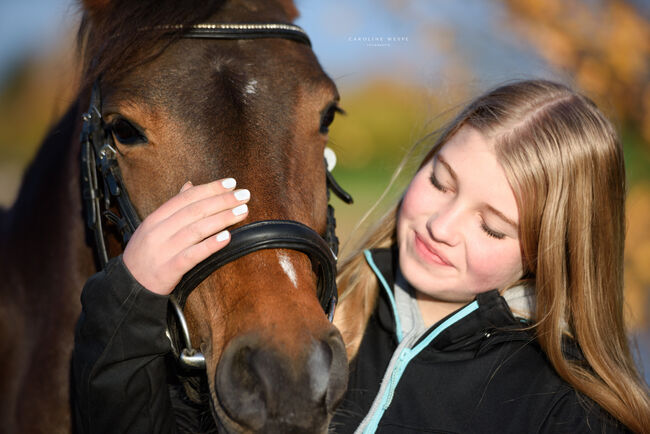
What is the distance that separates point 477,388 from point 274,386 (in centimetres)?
83

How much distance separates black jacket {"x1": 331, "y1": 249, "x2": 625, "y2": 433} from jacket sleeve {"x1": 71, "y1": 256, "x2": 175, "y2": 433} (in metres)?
0.59

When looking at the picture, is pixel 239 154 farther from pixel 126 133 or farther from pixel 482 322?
pixel 482 322

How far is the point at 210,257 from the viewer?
131 centimetres

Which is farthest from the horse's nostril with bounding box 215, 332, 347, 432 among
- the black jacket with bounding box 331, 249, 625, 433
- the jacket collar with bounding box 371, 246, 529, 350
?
the jacket collar with bounding box 371, 246, 529, 350

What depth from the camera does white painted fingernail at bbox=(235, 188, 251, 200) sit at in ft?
4.27

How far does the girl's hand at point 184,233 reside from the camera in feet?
4.20

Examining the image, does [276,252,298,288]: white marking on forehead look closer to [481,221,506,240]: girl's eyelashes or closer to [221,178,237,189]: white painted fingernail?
[221,178,237,189]: white painted fingernail

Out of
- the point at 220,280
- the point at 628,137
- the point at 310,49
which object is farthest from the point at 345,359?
the point at 628,137

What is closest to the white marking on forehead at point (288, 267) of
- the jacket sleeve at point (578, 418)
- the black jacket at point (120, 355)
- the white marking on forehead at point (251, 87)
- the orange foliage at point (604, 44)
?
the black jacket at point (120, 355)

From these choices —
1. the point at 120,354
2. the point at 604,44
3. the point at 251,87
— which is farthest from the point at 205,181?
the point at 604,44

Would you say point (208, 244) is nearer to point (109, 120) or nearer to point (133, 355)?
point (133, 355)

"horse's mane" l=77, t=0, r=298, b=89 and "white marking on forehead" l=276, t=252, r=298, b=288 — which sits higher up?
"horse's mane" l=77, t=0, r=298, b=89

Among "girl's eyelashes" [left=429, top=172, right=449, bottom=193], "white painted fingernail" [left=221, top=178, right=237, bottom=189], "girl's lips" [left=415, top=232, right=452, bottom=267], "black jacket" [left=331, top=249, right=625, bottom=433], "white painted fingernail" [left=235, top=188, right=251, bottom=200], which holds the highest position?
"white painted fingernail" [left=221, top=178, right=237, bottom=189]

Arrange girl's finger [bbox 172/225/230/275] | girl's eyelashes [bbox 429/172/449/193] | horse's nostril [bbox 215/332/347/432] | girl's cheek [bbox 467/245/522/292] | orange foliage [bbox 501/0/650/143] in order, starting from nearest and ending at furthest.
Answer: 1. horse's nostril [bbox 215/332/347/432]
2. girl's finger [bbox 172/225/230/275]
3. girl's cheek [bbox 467/245/522/292]
4. girl's eyelashes [bbox 429/172/449/193]
5. orange foliage [bbox 501/0/650/143]
